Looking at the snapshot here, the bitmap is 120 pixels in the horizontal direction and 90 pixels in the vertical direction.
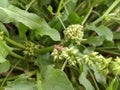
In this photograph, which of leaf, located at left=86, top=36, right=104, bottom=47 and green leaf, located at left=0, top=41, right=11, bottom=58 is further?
leaf, located at left=86, top=36, right=104, bottom=47

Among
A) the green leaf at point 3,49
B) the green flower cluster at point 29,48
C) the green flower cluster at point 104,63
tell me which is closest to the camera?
the green flower cluster at point 104,63

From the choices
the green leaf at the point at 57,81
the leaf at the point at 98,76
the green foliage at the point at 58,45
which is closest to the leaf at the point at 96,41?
the green foliage at the point at 58,45

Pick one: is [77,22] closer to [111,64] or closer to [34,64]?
[34,64]

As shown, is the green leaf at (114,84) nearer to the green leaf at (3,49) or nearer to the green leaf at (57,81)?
the green leaf at (57,81)

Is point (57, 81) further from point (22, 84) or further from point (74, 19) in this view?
point (74, 19)

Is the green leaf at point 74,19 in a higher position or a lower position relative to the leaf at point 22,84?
higher

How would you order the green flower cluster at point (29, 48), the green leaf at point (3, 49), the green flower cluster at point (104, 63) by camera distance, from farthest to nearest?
1. the green flower cluster at point (29, 48)
2. the green leaf at point (3, 49)
3. the green flower cluster at point (104, 63)

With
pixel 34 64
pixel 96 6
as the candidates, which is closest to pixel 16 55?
pixel 34 64

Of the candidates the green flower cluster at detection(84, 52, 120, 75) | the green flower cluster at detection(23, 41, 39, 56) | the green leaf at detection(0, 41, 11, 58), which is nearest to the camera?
the green flower cluster at detection(84, 52, 120, 75)

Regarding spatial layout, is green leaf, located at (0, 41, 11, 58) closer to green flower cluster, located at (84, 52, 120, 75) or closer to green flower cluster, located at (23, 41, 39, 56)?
green flower cluster, located at (23, 41, 39, 56)

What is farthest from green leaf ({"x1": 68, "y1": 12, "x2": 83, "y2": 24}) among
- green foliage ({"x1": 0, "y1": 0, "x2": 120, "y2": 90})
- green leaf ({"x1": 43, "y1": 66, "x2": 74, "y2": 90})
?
green leaf ({"x1": 43, "y1": 66, "x2": 74, "y2": 90})
